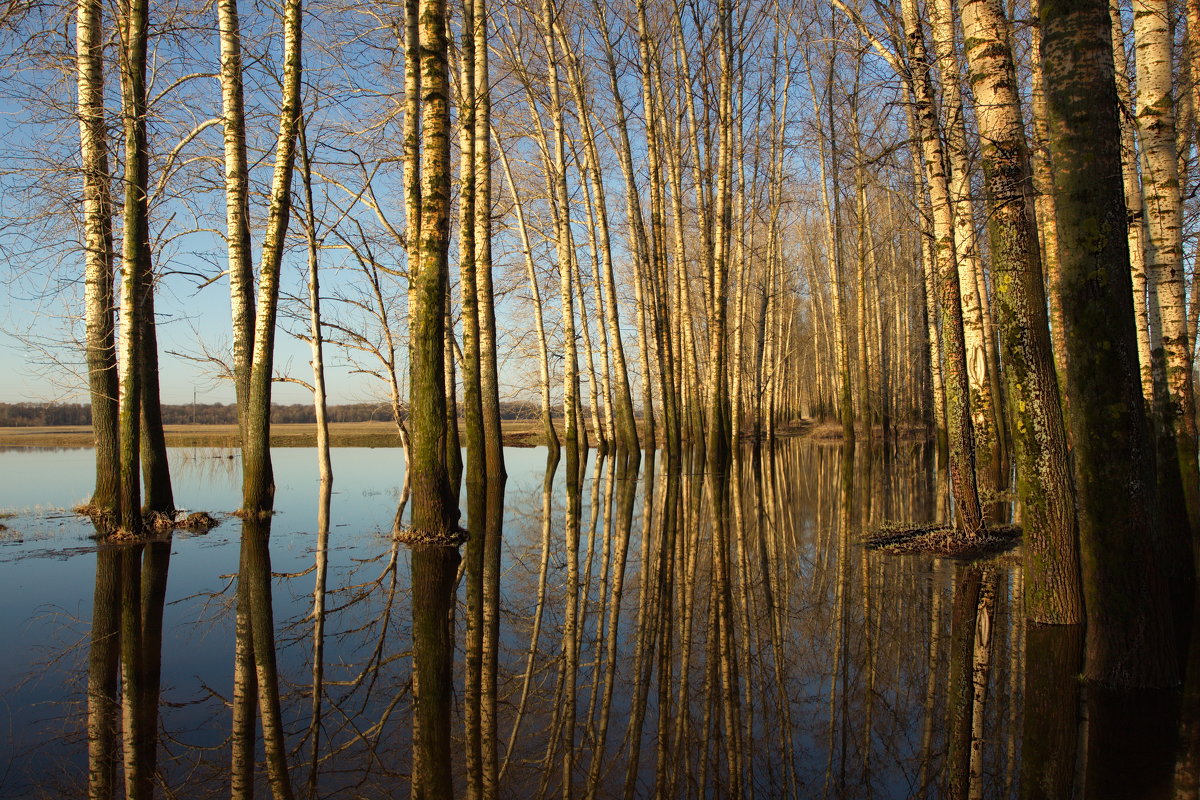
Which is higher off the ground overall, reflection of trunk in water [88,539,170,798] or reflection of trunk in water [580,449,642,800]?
reflection of trunk in water [88,539,170,798]

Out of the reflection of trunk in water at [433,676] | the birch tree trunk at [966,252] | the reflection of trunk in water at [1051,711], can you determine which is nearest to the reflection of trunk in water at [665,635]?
the reflection of trunk in water at [433,676]

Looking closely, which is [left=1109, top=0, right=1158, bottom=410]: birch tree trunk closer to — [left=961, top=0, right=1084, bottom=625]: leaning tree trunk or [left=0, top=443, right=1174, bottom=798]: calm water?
[left=961, top=0, right=1084, bottom=625]: leaning tree trunk

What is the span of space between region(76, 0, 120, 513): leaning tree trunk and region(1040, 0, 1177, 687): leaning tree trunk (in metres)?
9.97

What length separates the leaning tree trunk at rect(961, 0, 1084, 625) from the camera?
203 inches

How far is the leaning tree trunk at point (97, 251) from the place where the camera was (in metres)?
9.77

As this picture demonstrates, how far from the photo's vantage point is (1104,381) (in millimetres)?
4109

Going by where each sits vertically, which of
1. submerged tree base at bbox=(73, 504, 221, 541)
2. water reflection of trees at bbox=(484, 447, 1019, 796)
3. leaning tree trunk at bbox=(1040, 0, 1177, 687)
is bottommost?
water reflection of trees at bbox=(484, 447, 1019, 796)

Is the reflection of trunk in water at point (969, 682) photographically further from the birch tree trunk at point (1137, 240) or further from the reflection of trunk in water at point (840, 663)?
the birch tree trunk at point (1137, 240)

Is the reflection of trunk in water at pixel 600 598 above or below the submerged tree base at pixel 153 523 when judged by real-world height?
below

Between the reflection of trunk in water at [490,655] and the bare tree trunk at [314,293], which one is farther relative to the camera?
the bare tree trunk at [314,293]

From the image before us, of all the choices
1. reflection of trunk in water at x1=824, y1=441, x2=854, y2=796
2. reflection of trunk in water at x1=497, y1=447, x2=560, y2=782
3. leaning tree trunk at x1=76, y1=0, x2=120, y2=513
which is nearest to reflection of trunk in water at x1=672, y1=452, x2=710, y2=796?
reflection of trunk in water at x1=824, y1=441, x2=854, y2=796

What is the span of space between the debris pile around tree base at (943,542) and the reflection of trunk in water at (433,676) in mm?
4564

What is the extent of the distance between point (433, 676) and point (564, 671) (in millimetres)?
720

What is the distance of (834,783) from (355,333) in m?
12.4
